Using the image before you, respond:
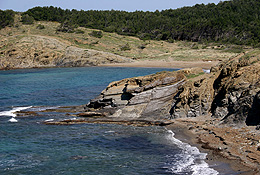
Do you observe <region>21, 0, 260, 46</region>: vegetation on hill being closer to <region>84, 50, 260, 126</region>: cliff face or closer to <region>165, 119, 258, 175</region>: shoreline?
<region>84, 50, 260, 126</region>: cliff face

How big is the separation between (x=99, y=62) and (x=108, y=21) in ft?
138

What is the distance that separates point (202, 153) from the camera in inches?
529

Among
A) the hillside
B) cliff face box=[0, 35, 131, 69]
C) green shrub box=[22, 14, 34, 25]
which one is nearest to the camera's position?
the hillside

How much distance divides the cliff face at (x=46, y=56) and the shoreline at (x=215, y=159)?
52351mm

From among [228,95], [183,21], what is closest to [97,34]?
[183,21]

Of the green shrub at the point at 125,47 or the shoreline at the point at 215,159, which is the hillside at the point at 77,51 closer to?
the green shrub at the point at 125,47

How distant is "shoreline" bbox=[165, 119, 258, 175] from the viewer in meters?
11.2

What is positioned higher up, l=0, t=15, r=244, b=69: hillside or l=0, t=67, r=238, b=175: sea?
l=0, t=15, r=244, b=69: hillside

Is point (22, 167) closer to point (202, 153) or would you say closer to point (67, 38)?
point (202, 153)

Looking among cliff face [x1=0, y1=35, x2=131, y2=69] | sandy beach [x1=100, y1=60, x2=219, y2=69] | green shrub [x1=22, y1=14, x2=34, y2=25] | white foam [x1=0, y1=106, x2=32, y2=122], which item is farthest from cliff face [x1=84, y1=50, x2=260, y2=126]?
green shrub [x1=22, y1=14, x2=34, y2=25]

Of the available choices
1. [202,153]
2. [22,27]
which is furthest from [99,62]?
[202,153]

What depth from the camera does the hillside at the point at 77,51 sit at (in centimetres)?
6844

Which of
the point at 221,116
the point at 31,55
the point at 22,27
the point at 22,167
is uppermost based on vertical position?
the point at 22,27

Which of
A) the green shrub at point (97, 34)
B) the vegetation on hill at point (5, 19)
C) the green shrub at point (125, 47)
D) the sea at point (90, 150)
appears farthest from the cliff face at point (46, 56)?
the sea at point (90, 150)
